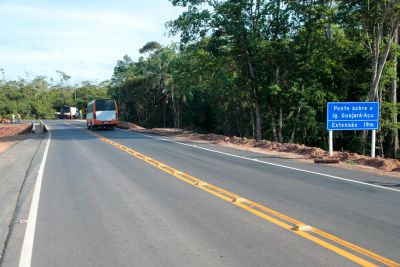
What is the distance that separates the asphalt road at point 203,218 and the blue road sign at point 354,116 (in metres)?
5.16

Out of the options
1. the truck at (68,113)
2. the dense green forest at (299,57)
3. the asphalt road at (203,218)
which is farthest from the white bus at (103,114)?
the truck at (68,113)

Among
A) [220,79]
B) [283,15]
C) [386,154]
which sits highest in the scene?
[283,15]

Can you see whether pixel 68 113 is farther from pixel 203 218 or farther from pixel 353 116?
pixel 203 218

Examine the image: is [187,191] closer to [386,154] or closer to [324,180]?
[324,180]

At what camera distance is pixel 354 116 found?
18.2 meters

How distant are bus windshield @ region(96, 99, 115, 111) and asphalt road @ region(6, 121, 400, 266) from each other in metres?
28.4

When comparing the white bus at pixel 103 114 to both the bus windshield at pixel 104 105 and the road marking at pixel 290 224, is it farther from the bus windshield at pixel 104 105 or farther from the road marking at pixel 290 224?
the road marking at pixel 290 224

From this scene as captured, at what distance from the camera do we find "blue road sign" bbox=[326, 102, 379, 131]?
18100 millimetres

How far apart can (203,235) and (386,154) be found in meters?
31.4

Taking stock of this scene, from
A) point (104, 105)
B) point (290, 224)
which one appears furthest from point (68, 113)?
point (290, 224)

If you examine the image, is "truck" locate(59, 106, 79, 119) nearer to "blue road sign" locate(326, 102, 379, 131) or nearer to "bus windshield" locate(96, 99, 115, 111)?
"bus windshield" locate(96, 99, 115, 111)

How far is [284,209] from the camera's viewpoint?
8.08 m

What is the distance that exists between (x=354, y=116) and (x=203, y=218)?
12591 millimetres

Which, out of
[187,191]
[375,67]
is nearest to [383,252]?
[187,191]
